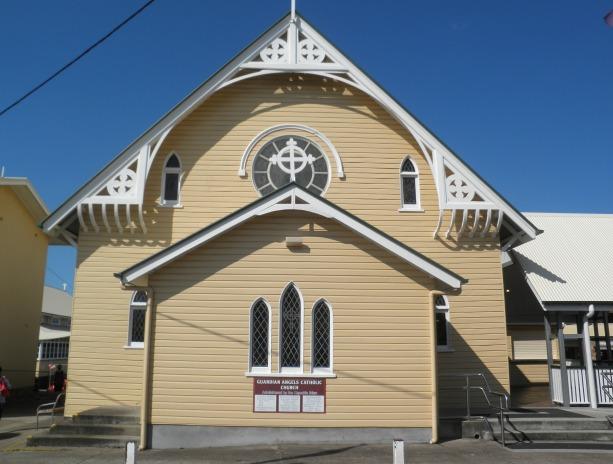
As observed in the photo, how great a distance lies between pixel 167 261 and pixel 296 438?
189 inches

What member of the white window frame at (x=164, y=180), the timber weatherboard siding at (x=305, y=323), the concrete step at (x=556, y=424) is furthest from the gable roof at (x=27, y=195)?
the concrete step at (x=556, y=424)

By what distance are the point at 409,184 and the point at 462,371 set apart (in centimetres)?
558

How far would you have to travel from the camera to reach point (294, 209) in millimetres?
13336

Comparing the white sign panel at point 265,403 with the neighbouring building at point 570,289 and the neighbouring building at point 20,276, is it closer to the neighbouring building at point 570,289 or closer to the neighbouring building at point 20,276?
the neighbouring building at point 570,289

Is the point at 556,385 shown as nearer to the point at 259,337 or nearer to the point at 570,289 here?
the point at 570,289

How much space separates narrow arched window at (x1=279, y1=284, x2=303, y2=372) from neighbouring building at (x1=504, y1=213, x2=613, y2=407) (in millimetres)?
8142

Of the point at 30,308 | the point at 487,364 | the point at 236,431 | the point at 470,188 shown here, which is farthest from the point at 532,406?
the point at 30,308

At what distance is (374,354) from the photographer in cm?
1319

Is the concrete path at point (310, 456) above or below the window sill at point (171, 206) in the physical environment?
below

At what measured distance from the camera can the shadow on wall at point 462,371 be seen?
53.5 ft

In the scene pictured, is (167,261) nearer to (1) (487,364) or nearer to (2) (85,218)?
(2) (85,218)

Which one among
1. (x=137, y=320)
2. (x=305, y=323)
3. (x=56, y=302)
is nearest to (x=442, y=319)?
(x=305, y=323)

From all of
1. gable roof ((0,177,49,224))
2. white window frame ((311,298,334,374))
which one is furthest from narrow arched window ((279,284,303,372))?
gable roof ((0,177,49,224))

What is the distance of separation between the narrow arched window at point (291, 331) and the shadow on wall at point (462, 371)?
5220 mm
